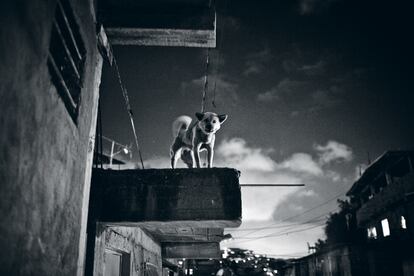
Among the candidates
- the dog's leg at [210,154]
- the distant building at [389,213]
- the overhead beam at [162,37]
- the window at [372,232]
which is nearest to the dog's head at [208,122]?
the dog's leg at [210,154]

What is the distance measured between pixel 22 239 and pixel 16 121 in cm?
84

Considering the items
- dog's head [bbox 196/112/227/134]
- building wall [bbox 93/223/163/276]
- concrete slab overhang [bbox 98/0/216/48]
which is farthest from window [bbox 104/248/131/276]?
concrete slab overhang [bbox 98/0/216/48]

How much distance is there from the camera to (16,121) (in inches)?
87.4

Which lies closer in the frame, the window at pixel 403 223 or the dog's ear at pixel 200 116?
the dog's ear at pixel 200 116

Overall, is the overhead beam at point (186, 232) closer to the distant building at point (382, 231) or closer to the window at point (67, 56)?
the window at point (67, 56)

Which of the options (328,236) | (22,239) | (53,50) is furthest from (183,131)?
(328,236)

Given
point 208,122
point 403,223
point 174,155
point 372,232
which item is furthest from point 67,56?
point 372,232

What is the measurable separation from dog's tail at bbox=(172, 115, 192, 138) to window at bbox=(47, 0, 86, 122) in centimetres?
354

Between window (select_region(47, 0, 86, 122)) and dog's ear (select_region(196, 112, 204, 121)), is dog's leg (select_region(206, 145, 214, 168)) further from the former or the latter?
window (select_region(47, 0, 86, 122))

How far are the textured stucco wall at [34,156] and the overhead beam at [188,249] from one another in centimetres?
706

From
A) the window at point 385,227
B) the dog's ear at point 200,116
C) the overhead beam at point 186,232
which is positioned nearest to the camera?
the dog's ear at point 200,116

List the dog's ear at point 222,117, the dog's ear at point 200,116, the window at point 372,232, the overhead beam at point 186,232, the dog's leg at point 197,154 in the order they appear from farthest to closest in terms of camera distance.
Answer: the window at point 372,232 < the overhead beam at point 186,232 < the dog's ear at point 222,117 < the dog's ear at point 200,116 < the dog's leg at point 197,154

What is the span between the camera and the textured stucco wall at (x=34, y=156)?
2.10 meters

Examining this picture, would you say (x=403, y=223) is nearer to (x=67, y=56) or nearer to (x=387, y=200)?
(x=387, y=200)
